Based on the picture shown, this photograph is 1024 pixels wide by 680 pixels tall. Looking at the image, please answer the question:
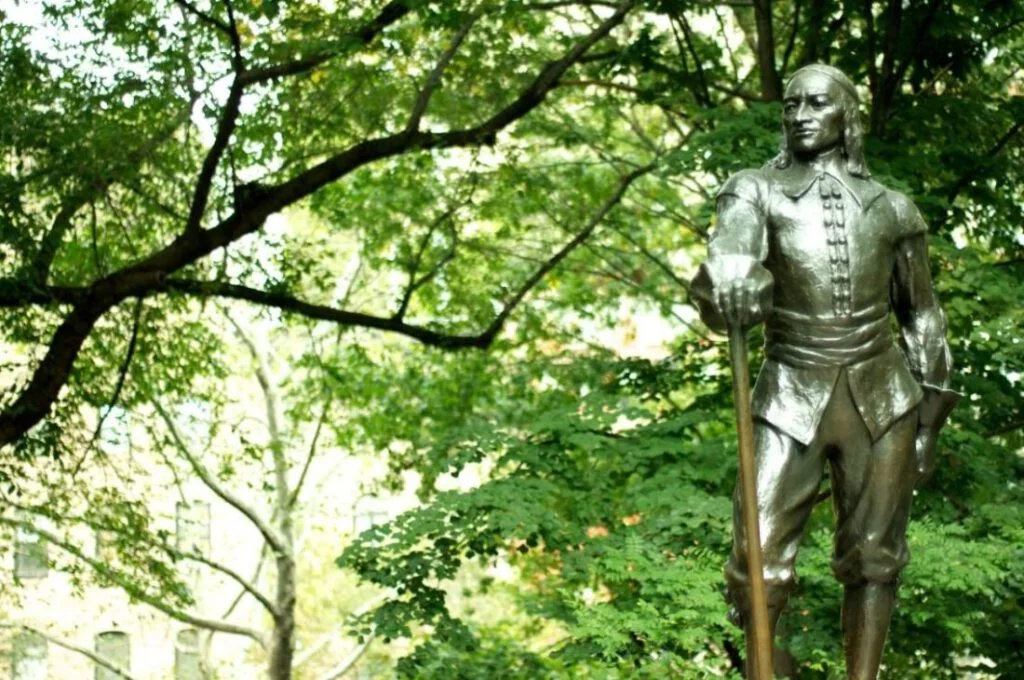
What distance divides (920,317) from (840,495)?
674 millimetres

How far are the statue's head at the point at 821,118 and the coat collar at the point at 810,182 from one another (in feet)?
0.12

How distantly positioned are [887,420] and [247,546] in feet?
75.6

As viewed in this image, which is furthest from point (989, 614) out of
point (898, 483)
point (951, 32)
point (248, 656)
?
point (248, 656)

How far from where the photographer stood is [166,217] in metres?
12.6

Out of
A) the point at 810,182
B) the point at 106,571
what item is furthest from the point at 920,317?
the point at 106,571

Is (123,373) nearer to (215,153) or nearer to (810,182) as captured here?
(215,153)

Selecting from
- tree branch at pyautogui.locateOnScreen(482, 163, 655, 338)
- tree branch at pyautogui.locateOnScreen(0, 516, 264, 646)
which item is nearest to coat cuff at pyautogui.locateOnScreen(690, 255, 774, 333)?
tree branch at pyautogui.locateOnScreen(482, 163, 655, 338)

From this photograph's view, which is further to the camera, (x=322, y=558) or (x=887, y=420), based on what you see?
(x=322, y=558)

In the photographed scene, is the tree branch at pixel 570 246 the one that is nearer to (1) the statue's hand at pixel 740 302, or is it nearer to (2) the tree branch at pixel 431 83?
(2) the tree branch at pixel 431 83

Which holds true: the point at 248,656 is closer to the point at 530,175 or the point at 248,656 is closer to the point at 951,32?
the point at 530,175

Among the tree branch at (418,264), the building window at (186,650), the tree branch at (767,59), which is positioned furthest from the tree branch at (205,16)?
the building window at (186,650)

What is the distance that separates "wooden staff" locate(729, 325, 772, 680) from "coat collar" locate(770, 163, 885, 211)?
784 mm

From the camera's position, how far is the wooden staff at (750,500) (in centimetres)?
547

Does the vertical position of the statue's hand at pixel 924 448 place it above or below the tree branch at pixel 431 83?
below
